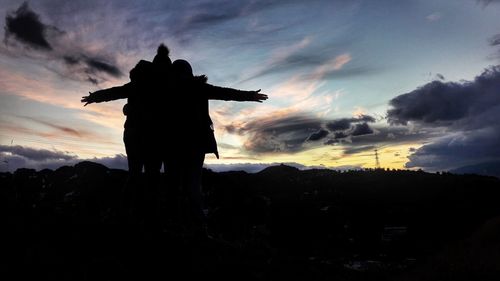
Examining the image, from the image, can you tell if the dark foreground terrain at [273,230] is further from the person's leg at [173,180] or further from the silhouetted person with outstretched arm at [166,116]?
the silhouetted person with outstretched arm at [166,116]

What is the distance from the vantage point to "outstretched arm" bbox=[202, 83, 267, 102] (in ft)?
22.4

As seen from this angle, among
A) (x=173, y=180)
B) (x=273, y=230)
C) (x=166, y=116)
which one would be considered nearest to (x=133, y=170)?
(x=173, y=180)

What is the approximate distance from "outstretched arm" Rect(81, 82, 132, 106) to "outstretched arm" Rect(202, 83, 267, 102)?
123 centimetres

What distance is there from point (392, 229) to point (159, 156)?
69.0 metres

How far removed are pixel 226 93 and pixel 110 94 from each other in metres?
1.92

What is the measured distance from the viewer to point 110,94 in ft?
22.6

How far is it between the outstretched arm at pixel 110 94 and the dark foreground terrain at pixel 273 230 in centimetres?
161

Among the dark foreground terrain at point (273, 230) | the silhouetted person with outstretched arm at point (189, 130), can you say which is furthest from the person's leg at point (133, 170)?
the silhouetted person with outstretched arm at point (189, 130)

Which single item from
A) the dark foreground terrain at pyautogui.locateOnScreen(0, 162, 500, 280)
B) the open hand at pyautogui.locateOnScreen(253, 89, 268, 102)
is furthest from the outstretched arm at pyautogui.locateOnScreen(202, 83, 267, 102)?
the dark foreground terrain at pyautogui.locateOnScreen(0, 162, 500, 280)

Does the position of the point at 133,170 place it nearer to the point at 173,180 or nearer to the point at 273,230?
the point at 173,180

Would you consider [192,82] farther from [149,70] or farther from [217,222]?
[217,222]

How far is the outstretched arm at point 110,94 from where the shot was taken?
670 cm

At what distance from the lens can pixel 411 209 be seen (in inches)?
3034

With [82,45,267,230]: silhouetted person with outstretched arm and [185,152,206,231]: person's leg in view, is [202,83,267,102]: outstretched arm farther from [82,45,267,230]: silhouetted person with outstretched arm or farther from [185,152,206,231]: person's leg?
[185,152,206,231]: person's leg
